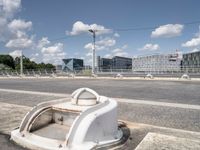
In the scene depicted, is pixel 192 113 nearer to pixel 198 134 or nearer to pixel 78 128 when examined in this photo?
pixel 198 134

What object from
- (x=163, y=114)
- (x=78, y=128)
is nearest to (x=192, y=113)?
(x=163, y=114)

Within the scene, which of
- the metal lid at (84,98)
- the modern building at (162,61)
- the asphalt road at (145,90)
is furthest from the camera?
the modern building at (162,61)

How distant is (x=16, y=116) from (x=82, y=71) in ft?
107

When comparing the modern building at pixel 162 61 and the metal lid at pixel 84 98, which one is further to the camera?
the modern building at pixel 162 61

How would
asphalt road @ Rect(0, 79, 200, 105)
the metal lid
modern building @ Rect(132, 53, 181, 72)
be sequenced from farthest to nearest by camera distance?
modern building @ Rect(132, 53, 181, 72)
asphalt road @ Rect(0, 79, 200, 105)
the metal lid

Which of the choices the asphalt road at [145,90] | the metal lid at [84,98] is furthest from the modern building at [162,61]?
the metal lid at [84,98]

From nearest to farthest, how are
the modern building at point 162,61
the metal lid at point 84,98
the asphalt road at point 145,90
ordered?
the metal lid at point 84,98 < the asphalt road at point 145,90 < the modern building at point 162,61

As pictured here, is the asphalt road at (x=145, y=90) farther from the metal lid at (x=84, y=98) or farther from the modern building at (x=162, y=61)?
the modern building at (x=162, y=61)

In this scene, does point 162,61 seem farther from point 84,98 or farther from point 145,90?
point 84,98

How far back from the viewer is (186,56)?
91062mm

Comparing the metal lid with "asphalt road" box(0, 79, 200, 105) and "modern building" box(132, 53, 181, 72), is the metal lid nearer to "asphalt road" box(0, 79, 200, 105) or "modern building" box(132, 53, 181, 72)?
"asphalt road" box(0, 79, 200, 105)

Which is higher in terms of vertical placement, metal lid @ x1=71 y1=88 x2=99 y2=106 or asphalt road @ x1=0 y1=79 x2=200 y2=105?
metal lid @ x1=71 y1=88 x2=99 y2=106

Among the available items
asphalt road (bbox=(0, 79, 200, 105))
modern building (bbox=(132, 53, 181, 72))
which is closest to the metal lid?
asphalt road (bbox=(0, 79, 200, 105))

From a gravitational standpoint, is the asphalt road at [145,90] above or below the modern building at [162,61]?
below
